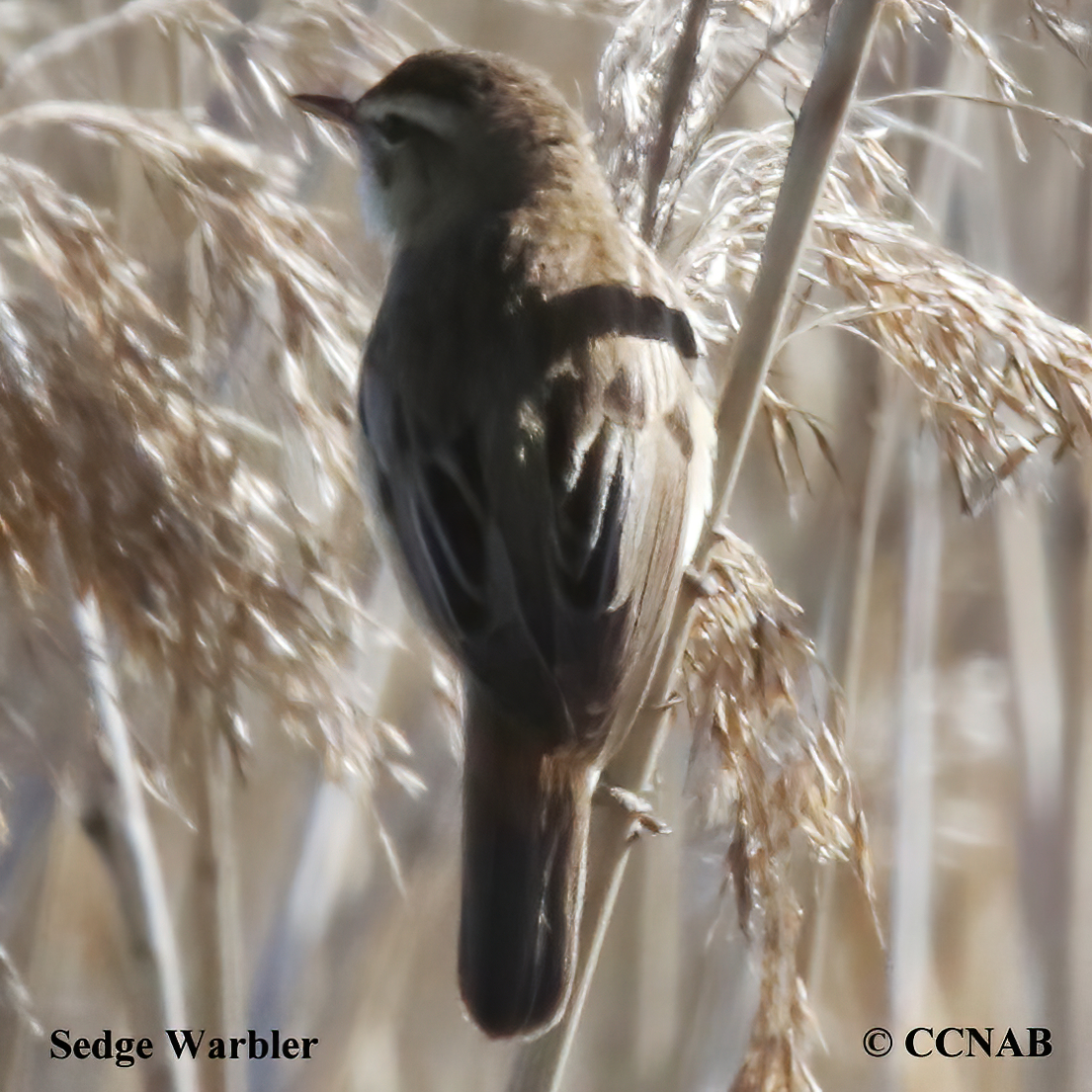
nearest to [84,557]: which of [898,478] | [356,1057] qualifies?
[356,1057]

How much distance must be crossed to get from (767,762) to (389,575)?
0.57m

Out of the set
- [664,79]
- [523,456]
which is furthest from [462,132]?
[523,456]

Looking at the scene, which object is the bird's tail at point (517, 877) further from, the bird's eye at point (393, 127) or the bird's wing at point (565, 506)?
the bird's eye at point (393, 127)

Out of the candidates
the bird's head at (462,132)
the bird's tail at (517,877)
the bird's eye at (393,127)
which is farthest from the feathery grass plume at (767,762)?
the bird's eye at (393,127)

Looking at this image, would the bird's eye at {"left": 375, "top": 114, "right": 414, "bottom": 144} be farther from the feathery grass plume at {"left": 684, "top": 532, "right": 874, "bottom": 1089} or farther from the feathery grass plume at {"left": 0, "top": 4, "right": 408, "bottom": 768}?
the feathery grass plume at {"left": 684, "top": 532, "right": 874, "bottom": 1089}

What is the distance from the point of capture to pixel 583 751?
1054 mm

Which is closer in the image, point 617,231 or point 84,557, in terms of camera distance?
point 84,557

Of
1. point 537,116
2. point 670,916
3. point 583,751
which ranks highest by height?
point 537,116

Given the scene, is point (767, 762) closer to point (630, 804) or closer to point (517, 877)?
point (630, 804)

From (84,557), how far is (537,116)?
68 centimetres

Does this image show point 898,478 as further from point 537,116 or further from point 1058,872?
point 537,116

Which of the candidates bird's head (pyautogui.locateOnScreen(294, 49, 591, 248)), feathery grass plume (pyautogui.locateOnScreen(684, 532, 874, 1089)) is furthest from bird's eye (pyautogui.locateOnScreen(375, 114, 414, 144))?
feathery grass plume (pyautogui.locateOnScreen(684, 532, 874, 1089))

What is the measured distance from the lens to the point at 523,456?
3.75 feet

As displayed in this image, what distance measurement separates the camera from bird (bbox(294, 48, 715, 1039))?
104 cm
